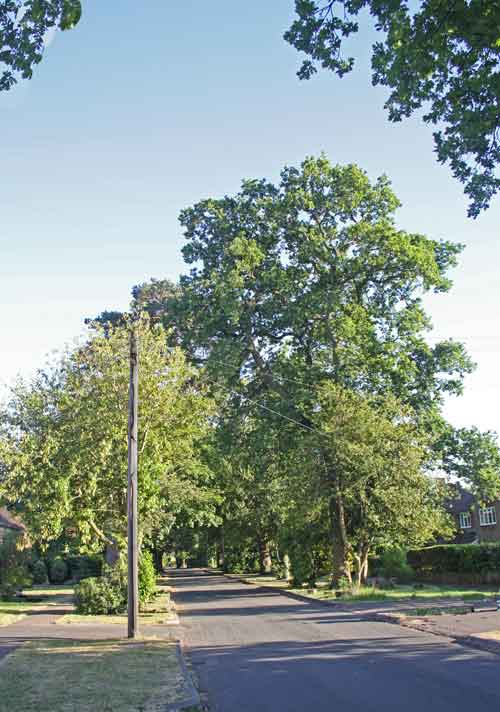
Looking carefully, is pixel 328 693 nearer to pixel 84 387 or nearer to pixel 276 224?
pixel 84 387

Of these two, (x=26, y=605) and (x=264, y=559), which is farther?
(x=264, y=559)

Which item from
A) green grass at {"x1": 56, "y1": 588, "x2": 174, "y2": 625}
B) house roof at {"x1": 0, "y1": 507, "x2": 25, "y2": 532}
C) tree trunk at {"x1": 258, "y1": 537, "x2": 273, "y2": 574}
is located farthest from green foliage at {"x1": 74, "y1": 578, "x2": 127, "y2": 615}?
tree trunk at {"x1": 258, "y1": 537, "x2": 273, "y2": 574}

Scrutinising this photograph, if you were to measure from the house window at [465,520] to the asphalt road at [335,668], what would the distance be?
42455 mm

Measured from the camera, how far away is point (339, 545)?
33.1 meters

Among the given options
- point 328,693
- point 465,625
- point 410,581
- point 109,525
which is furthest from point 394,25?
point 410,581

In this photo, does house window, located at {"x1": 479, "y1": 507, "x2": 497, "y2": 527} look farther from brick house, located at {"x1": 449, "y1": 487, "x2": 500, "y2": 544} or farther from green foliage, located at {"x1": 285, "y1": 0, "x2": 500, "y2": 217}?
green foliage, located at {"x1": 285, "y1": 0, "x2": 500, "y2": 217}

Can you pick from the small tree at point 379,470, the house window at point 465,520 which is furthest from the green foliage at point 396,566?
the house window at point 465,520

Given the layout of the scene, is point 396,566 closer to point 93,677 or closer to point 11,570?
point 11,570

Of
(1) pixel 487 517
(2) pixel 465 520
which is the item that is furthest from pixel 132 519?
(2) pixel 465 520

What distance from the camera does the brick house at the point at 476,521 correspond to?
2238 inches

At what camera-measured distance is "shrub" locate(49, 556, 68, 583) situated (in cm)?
4806

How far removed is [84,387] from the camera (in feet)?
85.2

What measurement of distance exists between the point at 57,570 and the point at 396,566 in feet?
72.6

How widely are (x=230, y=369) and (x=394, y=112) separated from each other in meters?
23.3
